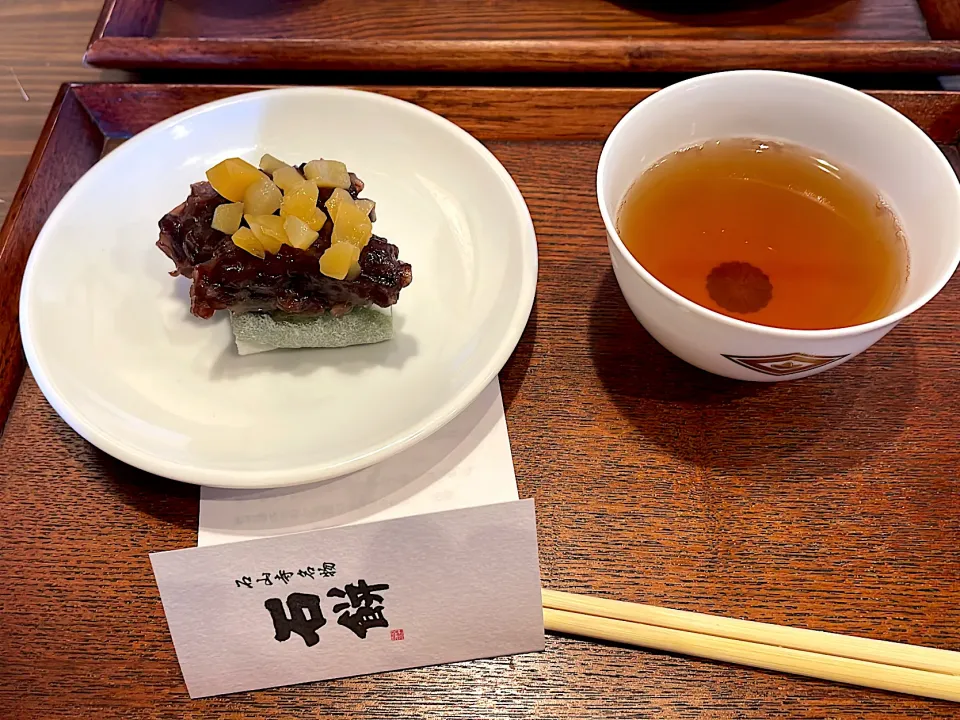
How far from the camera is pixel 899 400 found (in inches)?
47.3

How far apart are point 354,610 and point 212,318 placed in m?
0.56

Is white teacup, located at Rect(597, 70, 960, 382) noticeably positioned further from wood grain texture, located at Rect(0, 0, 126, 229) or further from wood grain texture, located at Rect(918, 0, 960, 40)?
wood grain texture, located at Rect(0, 0, 126, 229)

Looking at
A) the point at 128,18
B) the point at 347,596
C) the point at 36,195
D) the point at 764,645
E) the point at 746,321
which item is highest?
the point at 128,18

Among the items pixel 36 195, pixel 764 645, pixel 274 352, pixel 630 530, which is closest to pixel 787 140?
pixel 630 530

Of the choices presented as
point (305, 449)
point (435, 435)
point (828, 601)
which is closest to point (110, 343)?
point (305, 449)

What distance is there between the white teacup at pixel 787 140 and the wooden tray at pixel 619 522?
6.6 inches

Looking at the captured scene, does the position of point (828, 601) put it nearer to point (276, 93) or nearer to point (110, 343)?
point (110, 343)

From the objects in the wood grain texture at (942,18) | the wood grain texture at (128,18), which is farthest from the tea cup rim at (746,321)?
the wood grain texture at (128,18)

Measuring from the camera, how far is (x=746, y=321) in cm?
109

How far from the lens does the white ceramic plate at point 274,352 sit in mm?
1055

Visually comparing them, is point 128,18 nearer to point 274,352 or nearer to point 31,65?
point 31,65

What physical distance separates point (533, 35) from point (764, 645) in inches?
50.7

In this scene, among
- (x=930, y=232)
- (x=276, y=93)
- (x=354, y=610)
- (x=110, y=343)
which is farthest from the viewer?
(x=276, y=93)

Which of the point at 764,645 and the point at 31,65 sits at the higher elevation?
the point at 31,65
